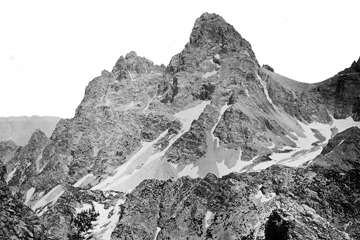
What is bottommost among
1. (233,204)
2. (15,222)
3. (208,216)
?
(208,216)

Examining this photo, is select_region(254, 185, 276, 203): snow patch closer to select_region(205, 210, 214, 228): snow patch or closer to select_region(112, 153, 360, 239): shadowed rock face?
select_region(112, 153, 360, 239): shadowed rock face

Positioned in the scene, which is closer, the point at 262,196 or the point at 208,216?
the point at 262,196

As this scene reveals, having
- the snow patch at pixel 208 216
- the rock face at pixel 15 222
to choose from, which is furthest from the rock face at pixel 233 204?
the rock face at pixel 15 222

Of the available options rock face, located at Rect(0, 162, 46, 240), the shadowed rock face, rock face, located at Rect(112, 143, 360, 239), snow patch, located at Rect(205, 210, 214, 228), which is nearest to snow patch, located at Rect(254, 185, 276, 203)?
rock face, located at Rect(112, 143, 360, 239)

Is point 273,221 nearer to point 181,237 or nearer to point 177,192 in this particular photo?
point 181,237

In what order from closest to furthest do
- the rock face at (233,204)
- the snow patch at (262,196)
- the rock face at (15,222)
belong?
the rock face at (15,222)
the rock face at (233,204)
the snow patch at (262,196)

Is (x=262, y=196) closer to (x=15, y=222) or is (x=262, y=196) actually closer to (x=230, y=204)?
(x=230, y=204)

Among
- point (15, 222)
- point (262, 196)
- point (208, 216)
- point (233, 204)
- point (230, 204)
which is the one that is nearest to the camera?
point (15, 222)

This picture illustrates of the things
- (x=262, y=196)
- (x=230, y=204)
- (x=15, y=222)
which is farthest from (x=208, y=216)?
(x=15, y=222)

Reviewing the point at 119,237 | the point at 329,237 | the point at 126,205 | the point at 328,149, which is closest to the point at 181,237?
the point at 119,237

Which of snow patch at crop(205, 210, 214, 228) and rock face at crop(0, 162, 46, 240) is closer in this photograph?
rock face at crop(0, 162, 46, 240)

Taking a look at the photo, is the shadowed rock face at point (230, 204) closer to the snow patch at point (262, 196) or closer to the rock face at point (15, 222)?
the snow patch at point (262, 196)
